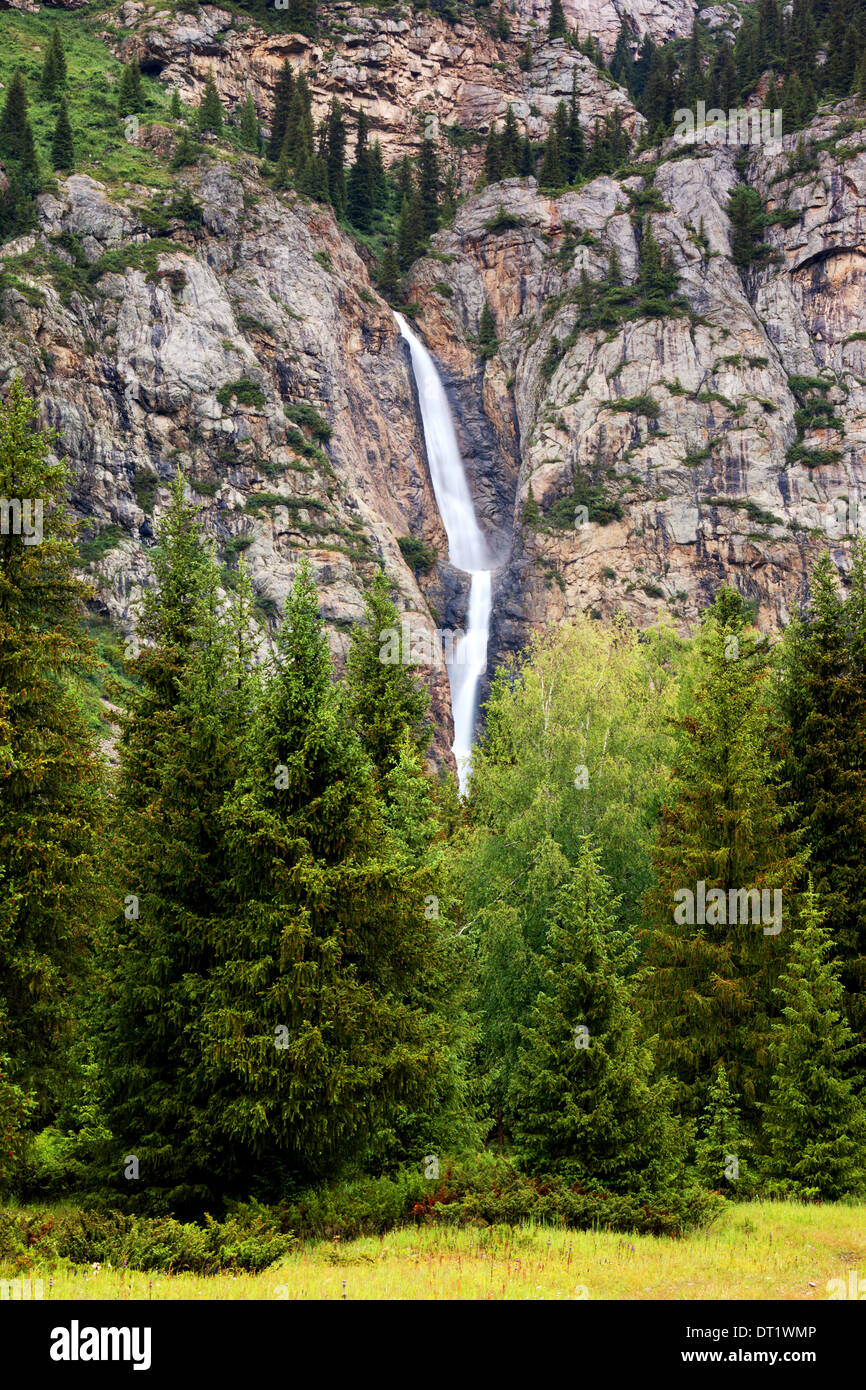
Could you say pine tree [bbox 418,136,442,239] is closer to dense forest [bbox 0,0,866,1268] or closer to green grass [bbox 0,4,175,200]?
green grass [bbox 0,4,175,200]

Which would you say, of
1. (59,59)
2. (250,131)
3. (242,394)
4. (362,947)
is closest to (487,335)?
(250,131)

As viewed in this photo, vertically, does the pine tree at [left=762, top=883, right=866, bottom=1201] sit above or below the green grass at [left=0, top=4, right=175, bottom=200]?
below

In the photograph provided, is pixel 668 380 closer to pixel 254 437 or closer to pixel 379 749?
pixel 254 437

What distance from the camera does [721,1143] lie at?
1766 cm

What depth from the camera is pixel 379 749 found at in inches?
858

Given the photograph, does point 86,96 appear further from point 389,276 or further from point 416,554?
point 416,554

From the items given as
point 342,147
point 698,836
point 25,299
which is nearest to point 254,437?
point 25,299

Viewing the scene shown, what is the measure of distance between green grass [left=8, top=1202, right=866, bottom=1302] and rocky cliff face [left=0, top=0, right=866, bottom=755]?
47000mm

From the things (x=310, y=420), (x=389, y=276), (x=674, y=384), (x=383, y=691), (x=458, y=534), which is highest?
(x=389, y=276)

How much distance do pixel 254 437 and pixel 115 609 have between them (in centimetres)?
1932

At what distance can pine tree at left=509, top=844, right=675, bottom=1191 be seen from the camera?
14969 mm

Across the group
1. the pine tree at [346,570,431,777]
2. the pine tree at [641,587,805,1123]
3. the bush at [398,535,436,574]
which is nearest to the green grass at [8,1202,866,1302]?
the pine tree at [641,587,805,1123]

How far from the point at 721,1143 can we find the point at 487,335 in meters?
86.8
